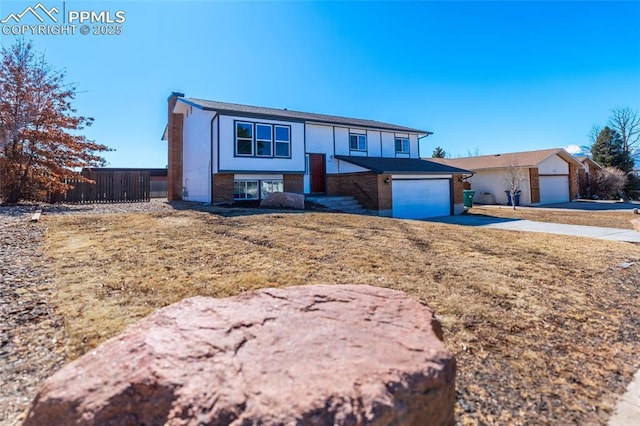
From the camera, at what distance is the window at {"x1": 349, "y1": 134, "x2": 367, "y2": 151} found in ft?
66.9

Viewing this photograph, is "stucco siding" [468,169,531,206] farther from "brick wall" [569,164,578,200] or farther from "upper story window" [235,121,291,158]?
"upper story window" [235,121,291,158]

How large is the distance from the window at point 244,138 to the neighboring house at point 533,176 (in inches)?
728

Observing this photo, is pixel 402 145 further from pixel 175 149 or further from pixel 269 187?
pixel 175 149

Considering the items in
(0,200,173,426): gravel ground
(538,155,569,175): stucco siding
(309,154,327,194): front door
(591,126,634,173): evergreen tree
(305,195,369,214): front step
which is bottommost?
(0,200,173,426): gravel ground

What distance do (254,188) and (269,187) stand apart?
0.77 m

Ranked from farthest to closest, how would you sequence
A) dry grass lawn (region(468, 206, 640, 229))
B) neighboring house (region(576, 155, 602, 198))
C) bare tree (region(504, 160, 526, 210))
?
1. neighboring house (region(576, 155, 602, 198))
2. bare tree (region(504, 160, 526, 210))
3. dry grass lawn (region(468, 206, 640, 229))

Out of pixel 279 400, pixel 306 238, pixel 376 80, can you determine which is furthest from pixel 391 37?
pixel 279 400

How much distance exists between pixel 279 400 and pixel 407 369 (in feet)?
2.13

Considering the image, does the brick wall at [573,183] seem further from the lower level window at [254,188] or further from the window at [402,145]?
the lower level window at [254,188]

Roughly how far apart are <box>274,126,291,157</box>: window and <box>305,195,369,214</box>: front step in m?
2.60

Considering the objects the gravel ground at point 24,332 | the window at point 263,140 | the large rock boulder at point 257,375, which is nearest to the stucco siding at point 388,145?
the window at point 263,140

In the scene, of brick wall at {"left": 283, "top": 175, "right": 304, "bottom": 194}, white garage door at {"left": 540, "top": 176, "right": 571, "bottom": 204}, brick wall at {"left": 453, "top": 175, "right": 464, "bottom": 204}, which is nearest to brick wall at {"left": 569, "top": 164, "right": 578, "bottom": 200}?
white garage door at {"left": 540, "top": 176, "right": 571, "bottom": 204}

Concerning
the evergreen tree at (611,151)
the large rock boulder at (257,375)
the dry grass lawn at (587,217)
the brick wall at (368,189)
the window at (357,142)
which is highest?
the evergreen tree at (611,151)

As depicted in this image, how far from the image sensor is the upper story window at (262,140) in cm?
1538
